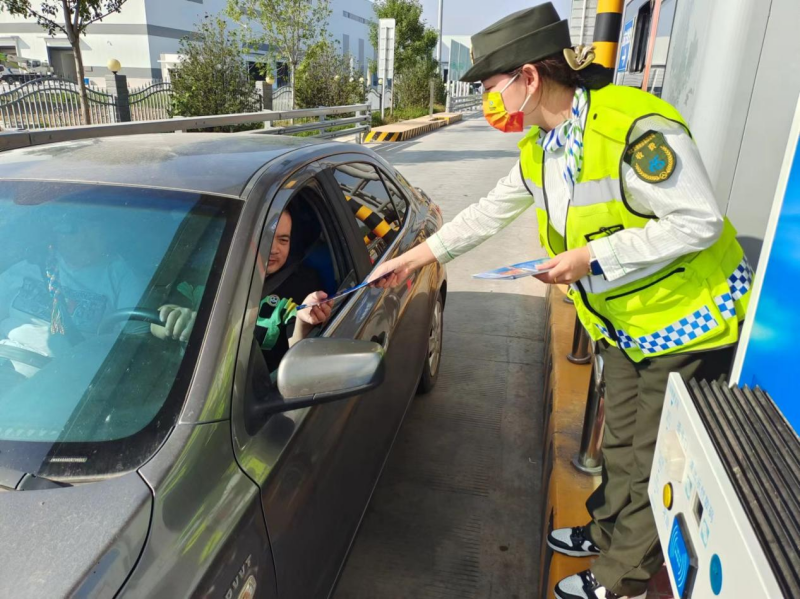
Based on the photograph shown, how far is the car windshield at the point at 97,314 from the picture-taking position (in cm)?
145

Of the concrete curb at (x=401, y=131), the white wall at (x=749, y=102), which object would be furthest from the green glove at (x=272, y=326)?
the concrete curb at (x=401, y=131)

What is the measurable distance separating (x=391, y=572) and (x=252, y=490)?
1279 millimetres

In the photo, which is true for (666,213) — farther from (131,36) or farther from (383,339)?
(131,36)

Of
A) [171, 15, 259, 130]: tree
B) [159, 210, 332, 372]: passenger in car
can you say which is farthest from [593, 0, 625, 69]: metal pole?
[171, 15, 259, 130]: tree

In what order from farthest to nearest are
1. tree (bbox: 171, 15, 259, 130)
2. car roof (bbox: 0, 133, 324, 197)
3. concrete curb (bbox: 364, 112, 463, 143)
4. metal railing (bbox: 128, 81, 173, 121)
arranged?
concrete curb (bbox: 364, 112, 463, 143)
tree (bbox: 171, 15, 259, 130)
metal railing (bbox: 128, 81, 173, 121)
car roof (bbox: 0, 133, 324, 197)

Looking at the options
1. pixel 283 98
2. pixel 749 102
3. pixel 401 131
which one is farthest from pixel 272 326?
pixel 283 98

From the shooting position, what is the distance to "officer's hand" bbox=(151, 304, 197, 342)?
165 cm

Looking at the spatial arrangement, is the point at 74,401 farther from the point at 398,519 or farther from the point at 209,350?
the point at 398,519

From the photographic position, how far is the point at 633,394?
6.57 ft

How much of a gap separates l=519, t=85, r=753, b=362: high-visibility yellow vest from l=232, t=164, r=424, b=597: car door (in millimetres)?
906

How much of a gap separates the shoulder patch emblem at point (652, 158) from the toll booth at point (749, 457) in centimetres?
33

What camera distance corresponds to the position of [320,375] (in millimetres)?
1643

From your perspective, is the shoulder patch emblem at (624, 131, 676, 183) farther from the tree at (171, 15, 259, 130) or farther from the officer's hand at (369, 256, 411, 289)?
the tree at (171, 15, 259, 130)

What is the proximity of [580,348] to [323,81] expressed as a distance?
17106 millimetres
